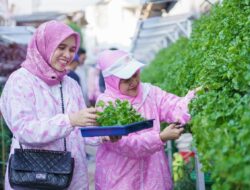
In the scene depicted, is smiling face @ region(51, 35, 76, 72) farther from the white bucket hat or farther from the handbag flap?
the handbag flap

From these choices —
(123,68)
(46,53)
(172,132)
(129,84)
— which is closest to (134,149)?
(172,132)

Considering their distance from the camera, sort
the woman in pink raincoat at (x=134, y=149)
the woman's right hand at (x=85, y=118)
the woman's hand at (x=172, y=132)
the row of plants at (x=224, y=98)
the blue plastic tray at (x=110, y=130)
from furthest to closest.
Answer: the woman in pink raincoat at (x=134, y=149) < the woman's hand at (x=172, y=132) < the woman's right hand at (x=85, y=118) < the blue plastic tray at (x=110, y=130) < the row of plants at (x=224, y=98)

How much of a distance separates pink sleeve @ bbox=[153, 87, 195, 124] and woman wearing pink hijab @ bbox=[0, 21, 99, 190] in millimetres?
573

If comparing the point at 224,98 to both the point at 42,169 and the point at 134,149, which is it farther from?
the point at 42,169

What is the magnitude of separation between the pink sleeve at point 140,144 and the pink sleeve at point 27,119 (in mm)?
471

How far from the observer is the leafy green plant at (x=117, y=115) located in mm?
3268

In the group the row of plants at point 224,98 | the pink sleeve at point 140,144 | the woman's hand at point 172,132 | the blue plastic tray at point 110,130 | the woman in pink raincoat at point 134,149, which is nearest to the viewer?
the row of plants at point 224,98

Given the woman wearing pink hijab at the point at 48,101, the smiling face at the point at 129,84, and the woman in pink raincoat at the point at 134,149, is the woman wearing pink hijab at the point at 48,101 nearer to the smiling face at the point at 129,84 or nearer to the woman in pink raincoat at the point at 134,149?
the woman in pink raincoat at the point at 134,149

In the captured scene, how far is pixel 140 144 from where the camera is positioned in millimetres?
3605

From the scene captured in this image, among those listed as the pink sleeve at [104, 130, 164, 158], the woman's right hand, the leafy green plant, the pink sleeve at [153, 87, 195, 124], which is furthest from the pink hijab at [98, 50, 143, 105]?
the woman's right hand

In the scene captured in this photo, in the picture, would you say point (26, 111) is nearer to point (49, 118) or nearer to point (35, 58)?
point (49, 118)

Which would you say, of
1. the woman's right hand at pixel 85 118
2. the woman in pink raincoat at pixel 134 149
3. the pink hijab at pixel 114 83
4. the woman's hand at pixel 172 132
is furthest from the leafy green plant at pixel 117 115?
the pink hijab at pixel 114 83

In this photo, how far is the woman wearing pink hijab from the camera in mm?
3314

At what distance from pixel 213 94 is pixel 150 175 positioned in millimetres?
1335
